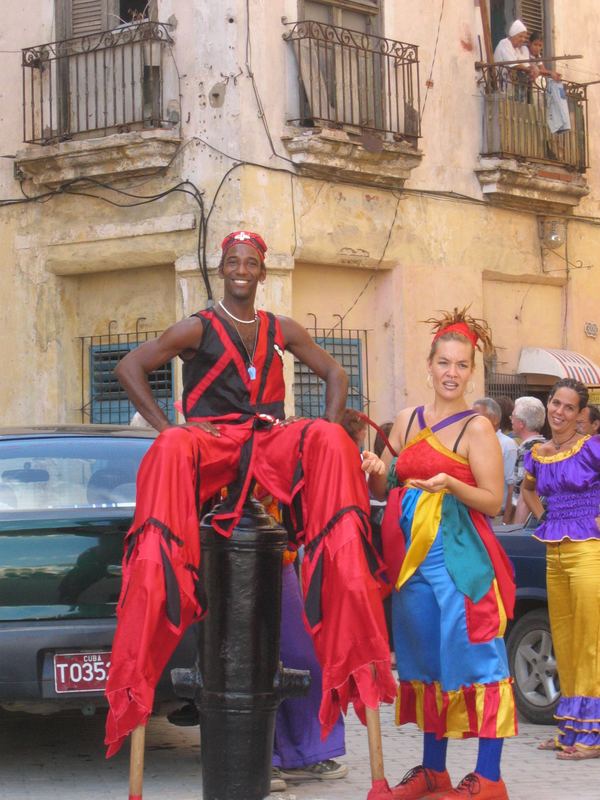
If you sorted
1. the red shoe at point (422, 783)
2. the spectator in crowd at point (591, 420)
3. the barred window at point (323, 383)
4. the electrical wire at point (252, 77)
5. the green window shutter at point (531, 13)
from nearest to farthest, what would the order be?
the red shoe at point (422, 783) → the spectator in crowd at point (591, 420) → the electrical wire at point (252, 77) → the barred window at point (323, 383) → the green window shutter at point (531, 13)

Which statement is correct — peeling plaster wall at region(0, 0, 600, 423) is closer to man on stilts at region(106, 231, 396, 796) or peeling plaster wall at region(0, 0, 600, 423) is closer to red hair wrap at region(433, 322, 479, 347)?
red hair wrap at region(433, 322, 479, 347)

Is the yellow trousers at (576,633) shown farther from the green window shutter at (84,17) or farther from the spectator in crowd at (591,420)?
the green window shutter at (84,17)

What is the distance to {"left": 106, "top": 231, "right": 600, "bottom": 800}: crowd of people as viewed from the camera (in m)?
5.26

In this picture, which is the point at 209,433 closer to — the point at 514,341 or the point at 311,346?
the point at 311,346

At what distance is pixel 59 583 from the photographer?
21.7ft

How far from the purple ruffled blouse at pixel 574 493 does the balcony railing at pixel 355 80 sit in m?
8.25

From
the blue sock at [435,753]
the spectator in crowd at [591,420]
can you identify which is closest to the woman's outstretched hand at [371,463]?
the blue sock at [435,753]

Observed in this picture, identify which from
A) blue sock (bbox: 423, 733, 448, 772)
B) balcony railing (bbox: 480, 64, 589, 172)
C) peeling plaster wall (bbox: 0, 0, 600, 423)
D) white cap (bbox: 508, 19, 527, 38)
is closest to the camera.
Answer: blue sock (bbox: 423, 733, 448, 772)

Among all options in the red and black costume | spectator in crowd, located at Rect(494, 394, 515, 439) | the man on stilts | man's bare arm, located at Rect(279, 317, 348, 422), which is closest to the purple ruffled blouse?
man's bare arm, located at Rect(279, 317, 348, 422)

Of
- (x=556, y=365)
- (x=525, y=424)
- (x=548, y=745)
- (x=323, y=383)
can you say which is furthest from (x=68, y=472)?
(x=556, y=365)

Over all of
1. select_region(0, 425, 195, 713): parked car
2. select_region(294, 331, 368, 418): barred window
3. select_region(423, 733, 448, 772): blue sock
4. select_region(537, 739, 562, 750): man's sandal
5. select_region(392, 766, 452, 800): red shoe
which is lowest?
select_region(537, 739, 562, 750): man's sandal

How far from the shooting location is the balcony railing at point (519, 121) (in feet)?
57.3

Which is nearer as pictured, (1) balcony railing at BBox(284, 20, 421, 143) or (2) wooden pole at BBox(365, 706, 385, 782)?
(2) wooden pole at BBox(365, 706, 385, 782)

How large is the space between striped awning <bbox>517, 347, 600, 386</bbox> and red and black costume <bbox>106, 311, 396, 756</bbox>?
12.6m
